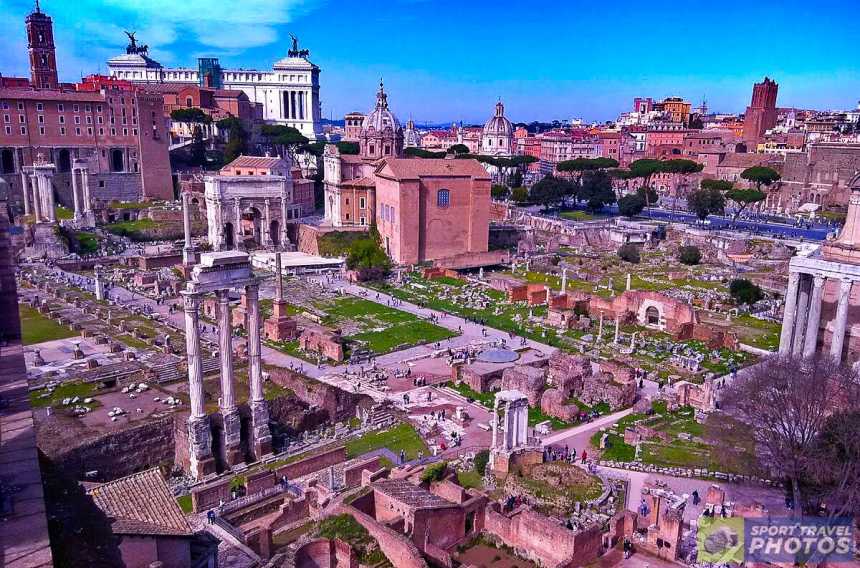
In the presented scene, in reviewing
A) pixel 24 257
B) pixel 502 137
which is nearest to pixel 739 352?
pixel 24 257

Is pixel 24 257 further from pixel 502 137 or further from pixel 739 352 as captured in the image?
pixel 502 137

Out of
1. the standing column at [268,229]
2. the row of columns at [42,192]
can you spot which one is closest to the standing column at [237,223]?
the standing column at [268,229]

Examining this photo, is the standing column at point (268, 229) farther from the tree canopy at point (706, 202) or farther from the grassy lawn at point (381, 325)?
the tree canopy at point (706, 202)

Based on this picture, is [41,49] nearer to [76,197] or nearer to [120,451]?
[76,197]

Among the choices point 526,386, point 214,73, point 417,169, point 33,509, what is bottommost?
point 526,386

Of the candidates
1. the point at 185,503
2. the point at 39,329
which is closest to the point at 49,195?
the point at 39,329

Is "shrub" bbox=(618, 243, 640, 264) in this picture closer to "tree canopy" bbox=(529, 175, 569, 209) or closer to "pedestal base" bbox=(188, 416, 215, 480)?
"tree canopy" bbox=(529, 175, 569, 209)

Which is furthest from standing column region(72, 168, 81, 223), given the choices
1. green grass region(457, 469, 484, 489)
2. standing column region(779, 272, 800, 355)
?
standing column region(779, 272, 800, 355)
